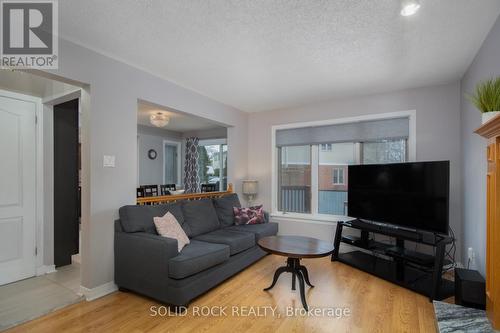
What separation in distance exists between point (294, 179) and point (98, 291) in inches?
133

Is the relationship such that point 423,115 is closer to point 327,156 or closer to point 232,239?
point 327,156

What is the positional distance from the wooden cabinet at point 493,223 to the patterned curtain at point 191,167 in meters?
6.15

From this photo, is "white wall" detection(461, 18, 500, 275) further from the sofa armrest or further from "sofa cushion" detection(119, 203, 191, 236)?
"sofa cushion" detection(119, 203, 191, 236)

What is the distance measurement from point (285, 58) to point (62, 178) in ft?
10.8

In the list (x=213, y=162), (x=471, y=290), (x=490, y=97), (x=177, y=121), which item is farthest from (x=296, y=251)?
(x=213, y=162)

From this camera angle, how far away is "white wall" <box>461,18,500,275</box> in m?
2.14

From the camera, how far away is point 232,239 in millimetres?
3117

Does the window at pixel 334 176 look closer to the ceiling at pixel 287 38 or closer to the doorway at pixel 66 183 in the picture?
the ceiling at pixel 287 38

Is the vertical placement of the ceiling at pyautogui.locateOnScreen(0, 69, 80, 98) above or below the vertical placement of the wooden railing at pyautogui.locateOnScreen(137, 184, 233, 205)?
above

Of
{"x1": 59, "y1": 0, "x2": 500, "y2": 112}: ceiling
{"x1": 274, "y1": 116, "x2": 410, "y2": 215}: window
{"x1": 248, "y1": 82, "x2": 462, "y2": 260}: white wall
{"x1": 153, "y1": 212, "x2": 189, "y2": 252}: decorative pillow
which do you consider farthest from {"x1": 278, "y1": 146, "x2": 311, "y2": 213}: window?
{"x1": 153, "y1": 212, "x2": 189, "y2": 252}: decorative pillow

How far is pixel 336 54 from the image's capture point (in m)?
2.56

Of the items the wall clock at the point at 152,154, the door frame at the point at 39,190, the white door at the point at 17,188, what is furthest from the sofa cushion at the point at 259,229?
the wall clock at the point at 152,154

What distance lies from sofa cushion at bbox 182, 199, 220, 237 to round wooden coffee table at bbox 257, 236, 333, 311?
1.01 metres

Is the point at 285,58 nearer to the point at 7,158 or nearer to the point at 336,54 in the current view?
the point at 336,54
